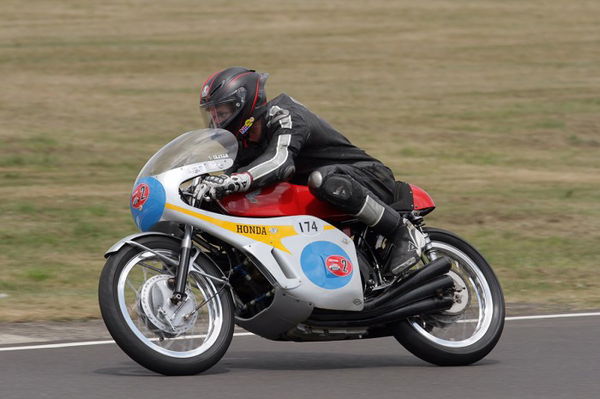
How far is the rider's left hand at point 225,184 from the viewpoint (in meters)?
7.38

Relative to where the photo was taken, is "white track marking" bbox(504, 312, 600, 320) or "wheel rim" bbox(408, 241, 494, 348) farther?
"white track marking" bbox(504, 312, 600, 320)

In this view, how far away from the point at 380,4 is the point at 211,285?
38.1 m

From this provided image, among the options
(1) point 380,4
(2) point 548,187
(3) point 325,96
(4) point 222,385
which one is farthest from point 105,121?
(1) point 380,4

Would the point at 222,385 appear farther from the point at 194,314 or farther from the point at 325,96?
the point at 325,96

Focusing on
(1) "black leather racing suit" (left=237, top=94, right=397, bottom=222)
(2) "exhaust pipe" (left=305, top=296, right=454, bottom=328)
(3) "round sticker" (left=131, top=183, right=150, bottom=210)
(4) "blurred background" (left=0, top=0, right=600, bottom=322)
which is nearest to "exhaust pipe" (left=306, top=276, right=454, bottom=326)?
(2) "exhaust pipe" (left=305, top=296, right=454, bottom=328)

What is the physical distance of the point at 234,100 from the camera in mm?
7715

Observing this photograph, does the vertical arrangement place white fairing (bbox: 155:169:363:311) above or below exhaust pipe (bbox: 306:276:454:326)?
above

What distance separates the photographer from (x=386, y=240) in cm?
816

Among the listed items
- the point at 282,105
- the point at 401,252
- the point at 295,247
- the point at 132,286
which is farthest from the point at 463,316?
the point at 132,286

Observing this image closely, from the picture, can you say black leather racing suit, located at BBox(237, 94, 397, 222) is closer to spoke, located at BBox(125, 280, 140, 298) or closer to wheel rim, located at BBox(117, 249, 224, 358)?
wheel rim, located at BBox(117, 249, 224, 358)

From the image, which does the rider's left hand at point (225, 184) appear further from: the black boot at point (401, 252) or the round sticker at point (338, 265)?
the black boot at point (401, 252)

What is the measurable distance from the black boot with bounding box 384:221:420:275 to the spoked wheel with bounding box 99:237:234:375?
107 centimetres

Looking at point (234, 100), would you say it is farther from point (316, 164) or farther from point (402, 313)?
point (402, 313)

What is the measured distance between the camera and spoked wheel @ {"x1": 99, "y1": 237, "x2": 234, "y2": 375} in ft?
23.4
